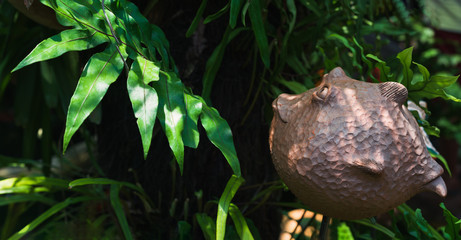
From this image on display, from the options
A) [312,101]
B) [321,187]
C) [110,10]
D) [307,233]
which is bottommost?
[307,233]

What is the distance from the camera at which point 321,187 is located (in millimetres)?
673

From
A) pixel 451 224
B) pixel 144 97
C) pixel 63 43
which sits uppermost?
pixel 63 43

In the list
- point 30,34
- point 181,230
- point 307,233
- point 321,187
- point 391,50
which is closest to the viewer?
point 321,187

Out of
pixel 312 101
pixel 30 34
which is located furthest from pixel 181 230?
pixel 30 34

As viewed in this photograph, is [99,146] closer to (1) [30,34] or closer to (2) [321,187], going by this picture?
(1) [30,34]

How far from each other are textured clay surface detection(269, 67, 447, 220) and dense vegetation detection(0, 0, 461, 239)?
0.36ft

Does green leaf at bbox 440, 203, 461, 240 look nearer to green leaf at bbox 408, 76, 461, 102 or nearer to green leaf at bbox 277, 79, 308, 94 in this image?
green leaf at bbox 408, 76, 461, 102

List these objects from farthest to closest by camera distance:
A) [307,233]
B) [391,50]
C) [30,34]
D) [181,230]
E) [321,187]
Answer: [391,50] → [307,233] → [30,34] → [181,230] → [321,187]

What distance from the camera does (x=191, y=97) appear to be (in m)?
0.72

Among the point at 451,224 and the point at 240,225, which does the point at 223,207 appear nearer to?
the point at 240,225

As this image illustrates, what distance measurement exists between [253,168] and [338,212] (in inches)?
15.5

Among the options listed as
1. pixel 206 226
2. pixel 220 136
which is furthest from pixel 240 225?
pixel 220 136

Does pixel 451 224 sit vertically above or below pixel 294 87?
below

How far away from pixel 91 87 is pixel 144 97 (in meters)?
0.08
